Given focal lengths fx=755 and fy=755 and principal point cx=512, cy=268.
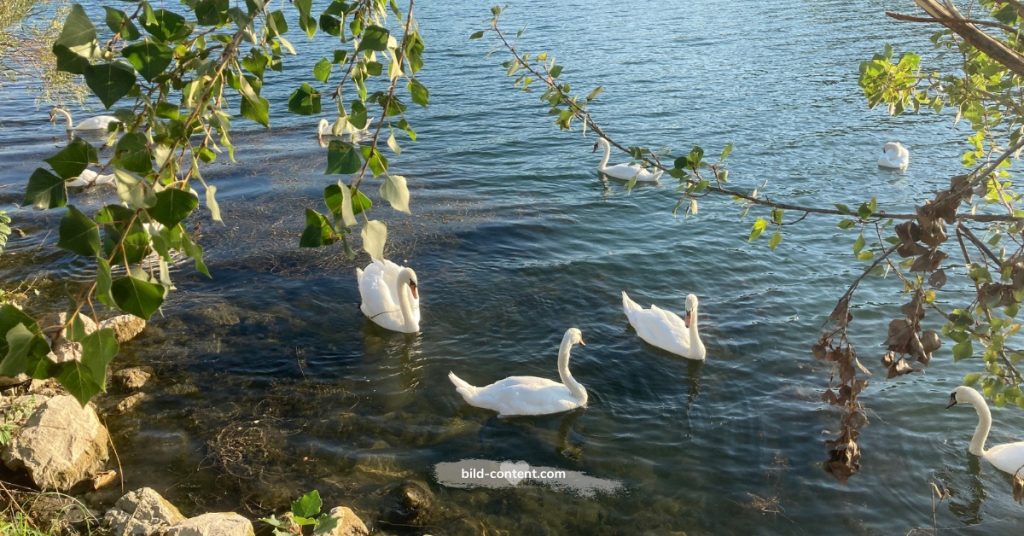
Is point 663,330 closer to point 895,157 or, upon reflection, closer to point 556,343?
point 556,343

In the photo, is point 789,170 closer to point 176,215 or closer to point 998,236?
point 998,236

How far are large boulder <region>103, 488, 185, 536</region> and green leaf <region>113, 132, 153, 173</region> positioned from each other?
538 cm

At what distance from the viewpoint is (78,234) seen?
4.25 feet

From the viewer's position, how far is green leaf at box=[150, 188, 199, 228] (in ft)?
4.55

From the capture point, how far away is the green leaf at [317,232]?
162 cm

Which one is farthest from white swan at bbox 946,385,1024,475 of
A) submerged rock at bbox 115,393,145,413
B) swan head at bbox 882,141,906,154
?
submerged rock at bbox 115,393,145,413

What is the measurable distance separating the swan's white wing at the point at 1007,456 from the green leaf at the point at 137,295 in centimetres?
833

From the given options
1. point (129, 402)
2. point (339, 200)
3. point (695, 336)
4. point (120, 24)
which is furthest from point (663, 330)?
point (120, 24)

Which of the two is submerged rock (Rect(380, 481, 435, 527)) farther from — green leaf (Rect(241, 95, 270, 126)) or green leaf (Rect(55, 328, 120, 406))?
green leaf (Rect(55, 328, 120, 406))

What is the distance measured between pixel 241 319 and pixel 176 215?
9.35m

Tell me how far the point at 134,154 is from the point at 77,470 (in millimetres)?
6595

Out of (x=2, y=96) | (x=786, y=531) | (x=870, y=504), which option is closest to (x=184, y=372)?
(x=786, y=531)

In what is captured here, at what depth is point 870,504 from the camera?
23.5 feet

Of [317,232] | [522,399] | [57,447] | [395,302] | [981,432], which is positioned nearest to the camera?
[317,232]
